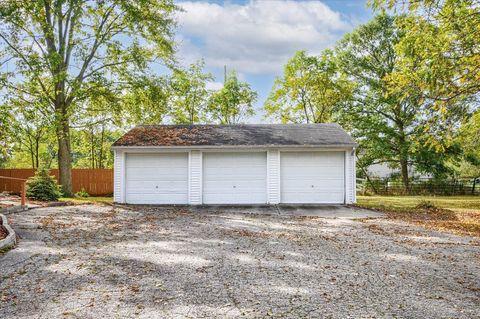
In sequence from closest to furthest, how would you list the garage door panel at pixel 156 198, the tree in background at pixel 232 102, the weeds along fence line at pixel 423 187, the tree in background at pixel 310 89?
the garage door panel at pixel 156 198, the weeds along fence line at pixel 423 187, the tree in background at pixel 310 89, the tree in background at pixel 232 102

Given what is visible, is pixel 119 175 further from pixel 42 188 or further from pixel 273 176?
pixel 273 176

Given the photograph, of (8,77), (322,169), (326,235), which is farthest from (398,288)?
(8,77)

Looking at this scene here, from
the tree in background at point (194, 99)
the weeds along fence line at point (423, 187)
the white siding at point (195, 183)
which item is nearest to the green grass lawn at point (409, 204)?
the weeds along fence line at point (423, 187)

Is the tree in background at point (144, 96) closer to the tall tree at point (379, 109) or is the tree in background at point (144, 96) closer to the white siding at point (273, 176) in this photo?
the white siding at point (273, 176)

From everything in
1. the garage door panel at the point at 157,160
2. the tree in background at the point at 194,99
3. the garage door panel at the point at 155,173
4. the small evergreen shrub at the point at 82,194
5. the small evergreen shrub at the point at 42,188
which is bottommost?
the small evergreen shrub at the point at 82,194

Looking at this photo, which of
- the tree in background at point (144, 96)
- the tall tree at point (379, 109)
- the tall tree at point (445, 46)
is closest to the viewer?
the tall tree at point (445, 46)

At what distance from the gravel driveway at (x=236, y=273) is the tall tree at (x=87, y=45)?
34.3 ft

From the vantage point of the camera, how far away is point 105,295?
13.7ft

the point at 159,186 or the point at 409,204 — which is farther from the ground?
the point at 159,186

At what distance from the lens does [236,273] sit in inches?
201

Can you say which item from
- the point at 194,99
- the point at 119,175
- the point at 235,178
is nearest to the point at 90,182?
the point at 119,175

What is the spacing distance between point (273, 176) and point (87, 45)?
458 inches

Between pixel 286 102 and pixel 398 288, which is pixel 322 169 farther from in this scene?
pixel 286 102

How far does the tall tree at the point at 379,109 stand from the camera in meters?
26.5
